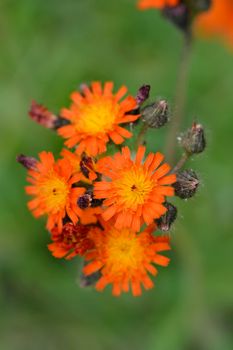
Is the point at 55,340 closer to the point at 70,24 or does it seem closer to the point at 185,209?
the point at 185,209

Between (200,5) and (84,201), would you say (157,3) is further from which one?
(84,201)

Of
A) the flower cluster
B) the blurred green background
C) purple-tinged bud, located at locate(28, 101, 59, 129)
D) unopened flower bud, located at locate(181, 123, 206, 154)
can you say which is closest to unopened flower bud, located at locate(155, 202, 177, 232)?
the flower cluster

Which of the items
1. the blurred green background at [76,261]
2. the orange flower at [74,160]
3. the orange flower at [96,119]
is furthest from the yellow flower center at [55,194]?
the blurred green background at [76,261]

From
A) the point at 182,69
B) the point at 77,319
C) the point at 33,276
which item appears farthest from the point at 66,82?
the point at 77,319

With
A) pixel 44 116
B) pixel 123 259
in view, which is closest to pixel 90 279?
pixel 123 259

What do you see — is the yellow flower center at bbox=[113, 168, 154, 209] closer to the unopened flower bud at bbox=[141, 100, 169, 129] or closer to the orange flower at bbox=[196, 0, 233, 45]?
the unopened flower bud at bbox=[141, 100, 169, 129]

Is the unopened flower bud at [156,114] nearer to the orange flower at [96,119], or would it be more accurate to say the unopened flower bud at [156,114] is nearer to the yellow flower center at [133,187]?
the orange flower at [96,119]
